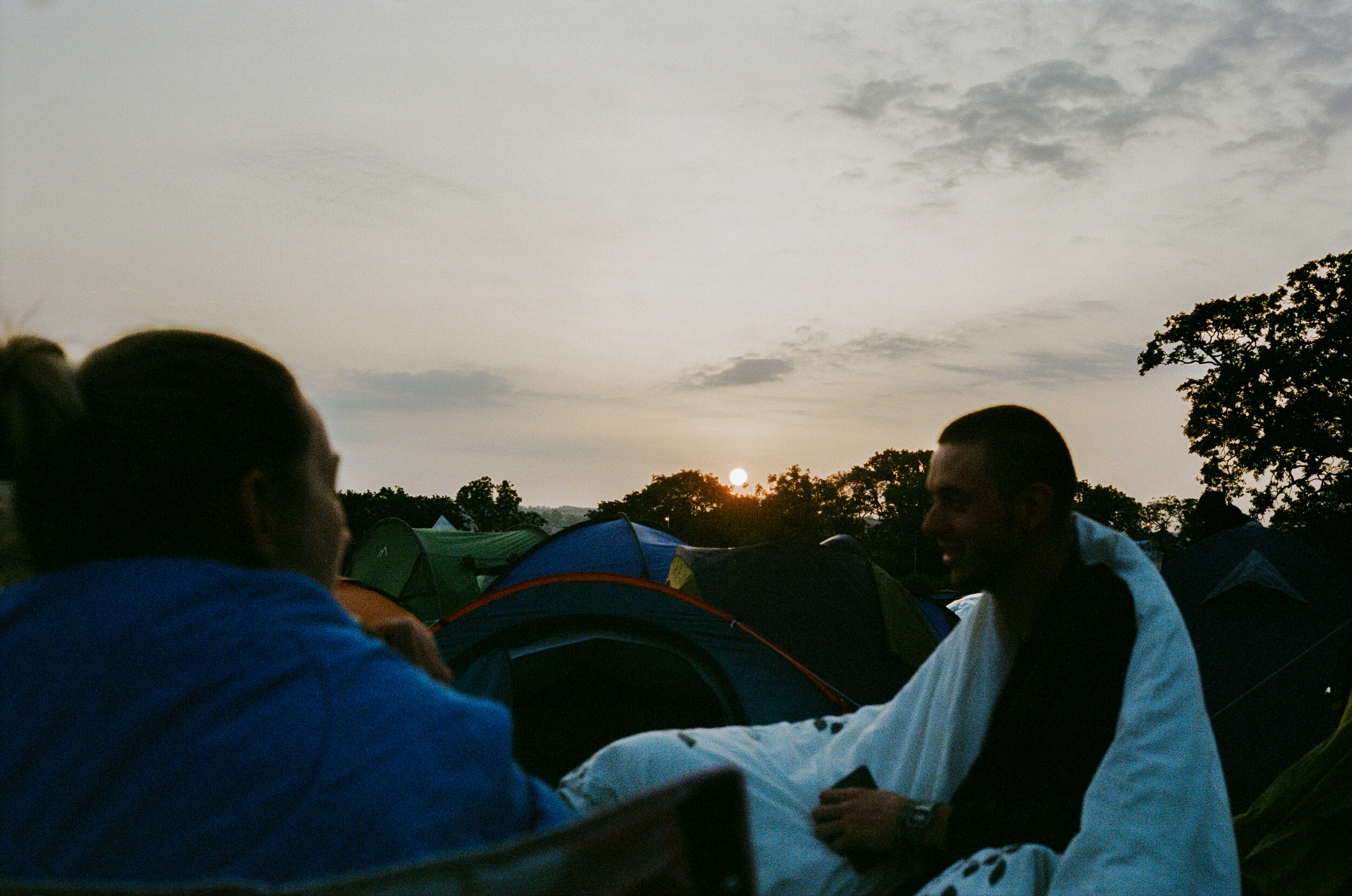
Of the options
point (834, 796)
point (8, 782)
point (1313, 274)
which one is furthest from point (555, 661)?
point (1313, 274)

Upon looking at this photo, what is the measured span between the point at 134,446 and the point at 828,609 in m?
6.24

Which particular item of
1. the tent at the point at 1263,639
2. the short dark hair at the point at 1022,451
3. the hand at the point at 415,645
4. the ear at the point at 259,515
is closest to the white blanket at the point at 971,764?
the short dark hair at the point at 1022,451

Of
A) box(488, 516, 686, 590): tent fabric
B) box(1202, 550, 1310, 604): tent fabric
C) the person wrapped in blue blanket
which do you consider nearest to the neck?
the person wrapped in blue blanket

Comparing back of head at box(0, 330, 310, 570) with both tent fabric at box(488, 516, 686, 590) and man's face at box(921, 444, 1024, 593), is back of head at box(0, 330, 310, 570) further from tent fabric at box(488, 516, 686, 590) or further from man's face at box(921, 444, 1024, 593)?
tent fabric at box(488, 516, 686, 590)

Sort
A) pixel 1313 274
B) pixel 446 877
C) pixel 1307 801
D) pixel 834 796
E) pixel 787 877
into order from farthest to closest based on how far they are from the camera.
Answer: pixel 1313 274, pixel 1307 801, pixel 834 796, pixel 787 877, pixel 446 877

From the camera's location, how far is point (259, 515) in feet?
3.80

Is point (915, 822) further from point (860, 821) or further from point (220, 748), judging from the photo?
point (220, 748)

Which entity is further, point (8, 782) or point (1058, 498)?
point (1058, 498)

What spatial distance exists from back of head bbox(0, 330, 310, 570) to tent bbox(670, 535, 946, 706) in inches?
224

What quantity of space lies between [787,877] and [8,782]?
173cm

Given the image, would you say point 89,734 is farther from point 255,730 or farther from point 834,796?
point 834,796

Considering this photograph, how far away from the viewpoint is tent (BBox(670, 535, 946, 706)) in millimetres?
6656

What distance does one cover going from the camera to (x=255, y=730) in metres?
0.96

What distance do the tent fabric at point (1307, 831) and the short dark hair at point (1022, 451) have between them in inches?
61.3
